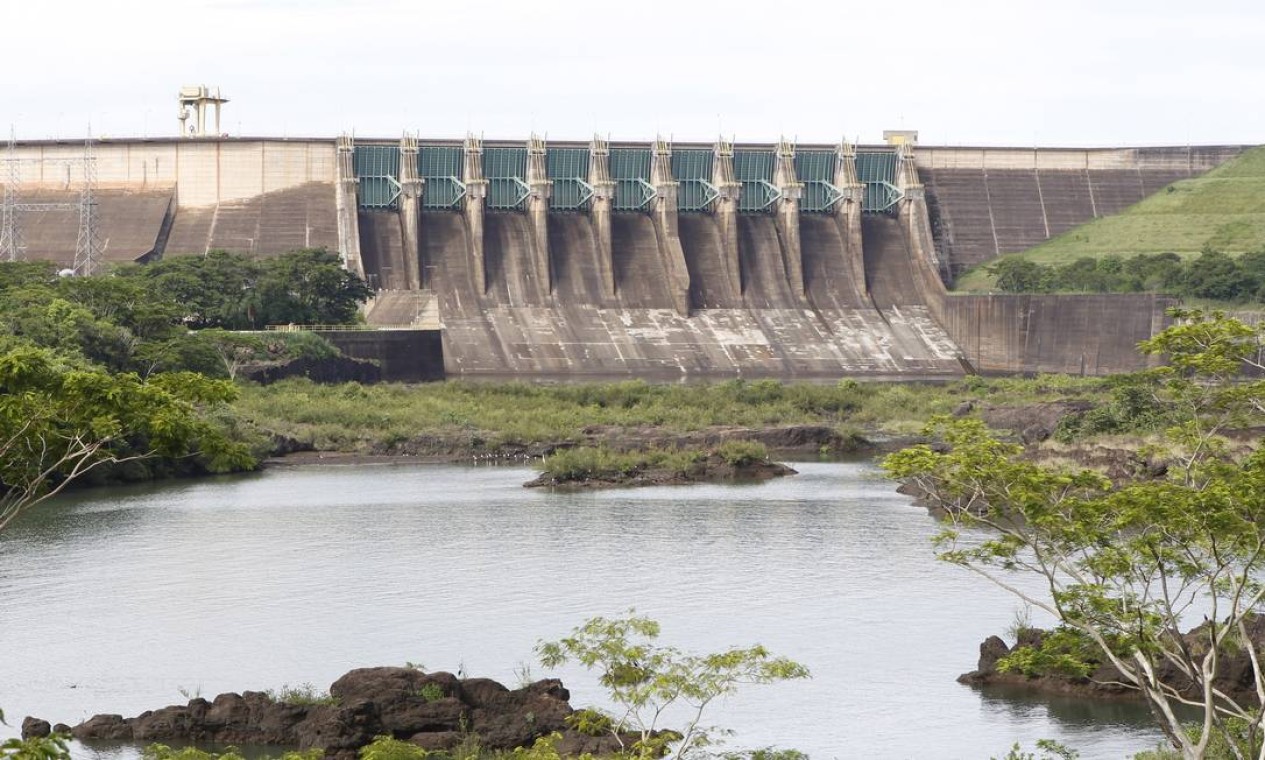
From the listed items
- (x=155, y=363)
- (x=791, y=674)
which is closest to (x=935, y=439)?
(x=155, y=363)

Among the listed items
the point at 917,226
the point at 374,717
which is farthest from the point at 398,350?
the point at 374,717

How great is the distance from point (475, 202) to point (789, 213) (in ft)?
50.0

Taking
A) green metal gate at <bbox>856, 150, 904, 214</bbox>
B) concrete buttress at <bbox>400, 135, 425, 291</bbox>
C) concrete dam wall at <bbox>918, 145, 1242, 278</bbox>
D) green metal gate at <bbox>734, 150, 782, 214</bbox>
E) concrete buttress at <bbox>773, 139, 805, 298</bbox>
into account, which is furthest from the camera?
concrete dam wall at <bbox>918, 145, 1242, 278</bbox>

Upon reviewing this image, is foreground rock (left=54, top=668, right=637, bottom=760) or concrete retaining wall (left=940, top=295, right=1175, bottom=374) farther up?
concrete retaining wall (left=940, top=295, right=1175, bottom=374)

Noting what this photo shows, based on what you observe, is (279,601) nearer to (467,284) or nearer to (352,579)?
(352,579)

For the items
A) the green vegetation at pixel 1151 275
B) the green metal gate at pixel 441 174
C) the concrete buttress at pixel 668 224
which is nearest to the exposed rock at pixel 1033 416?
the green vegetation at pixel 1151 275

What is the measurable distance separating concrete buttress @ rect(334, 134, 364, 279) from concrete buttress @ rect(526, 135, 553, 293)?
7.98m

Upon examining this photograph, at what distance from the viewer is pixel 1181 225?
97.3m

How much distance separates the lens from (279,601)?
36562mm

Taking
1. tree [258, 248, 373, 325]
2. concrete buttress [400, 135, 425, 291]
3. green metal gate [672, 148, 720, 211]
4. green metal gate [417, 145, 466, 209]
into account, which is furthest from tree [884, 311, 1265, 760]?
green metal gate [672, 148, 720, 211]

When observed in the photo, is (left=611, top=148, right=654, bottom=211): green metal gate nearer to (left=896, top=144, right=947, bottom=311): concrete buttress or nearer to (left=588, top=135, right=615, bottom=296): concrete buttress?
(left=588, top=135, right=615, bottom=296): concrete buttress

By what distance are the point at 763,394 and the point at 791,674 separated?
188 ft

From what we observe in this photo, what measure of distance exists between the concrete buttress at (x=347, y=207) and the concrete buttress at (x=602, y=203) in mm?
11044

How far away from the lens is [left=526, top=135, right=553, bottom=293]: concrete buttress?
90.9 meters
